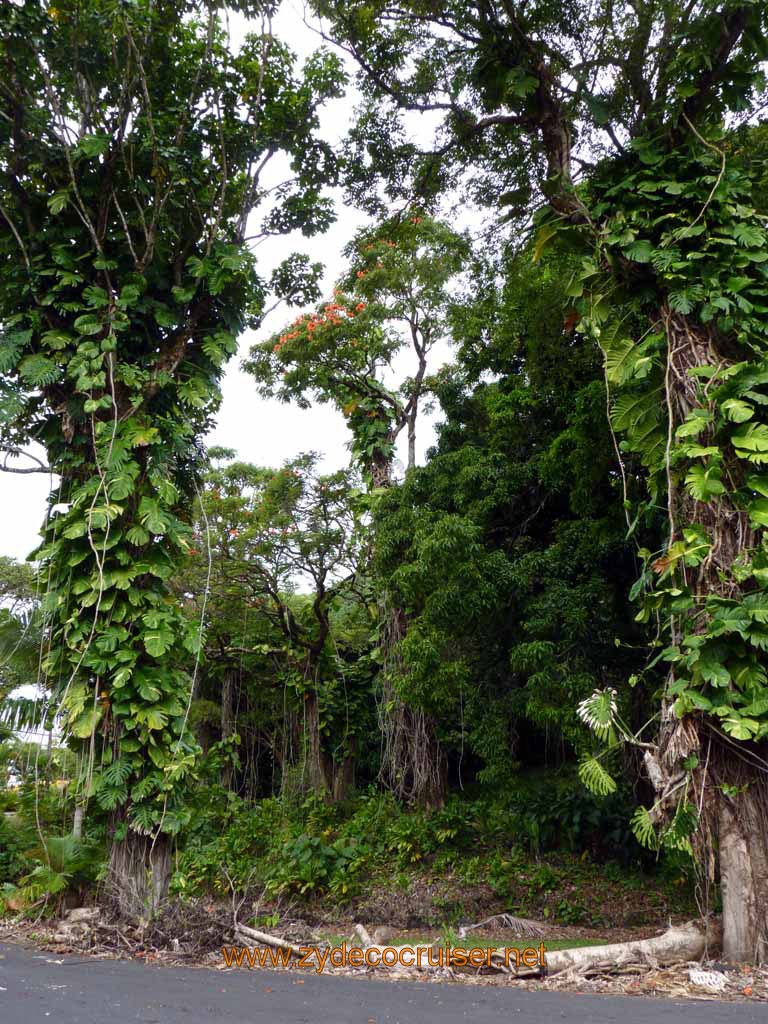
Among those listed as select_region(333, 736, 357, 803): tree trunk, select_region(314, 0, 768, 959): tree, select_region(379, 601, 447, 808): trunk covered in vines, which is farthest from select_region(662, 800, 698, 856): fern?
select_region(333, 736, 357, 803): tree trunk

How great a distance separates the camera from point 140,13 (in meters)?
5.59

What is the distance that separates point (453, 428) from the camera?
960cm

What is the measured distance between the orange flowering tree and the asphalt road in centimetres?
755

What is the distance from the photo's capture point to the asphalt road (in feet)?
9.90

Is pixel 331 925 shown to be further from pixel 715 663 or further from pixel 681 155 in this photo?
pixel 681 155

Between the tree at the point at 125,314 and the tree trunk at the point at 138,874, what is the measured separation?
12 millimetres

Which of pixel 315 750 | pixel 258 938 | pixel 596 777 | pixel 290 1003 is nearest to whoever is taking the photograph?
pixel 290 1003

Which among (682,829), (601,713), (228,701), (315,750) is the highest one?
(228,701)

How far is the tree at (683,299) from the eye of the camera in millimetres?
4039

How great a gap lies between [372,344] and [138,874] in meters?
7.44

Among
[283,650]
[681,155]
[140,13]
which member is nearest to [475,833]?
[283,650]

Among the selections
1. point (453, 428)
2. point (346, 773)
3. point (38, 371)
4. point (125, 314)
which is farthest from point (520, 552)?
point (346, 773)

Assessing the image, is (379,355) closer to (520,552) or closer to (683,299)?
(520,552)

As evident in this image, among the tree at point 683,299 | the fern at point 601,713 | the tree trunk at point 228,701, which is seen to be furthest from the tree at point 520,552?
the tree trunk at point 228,701
